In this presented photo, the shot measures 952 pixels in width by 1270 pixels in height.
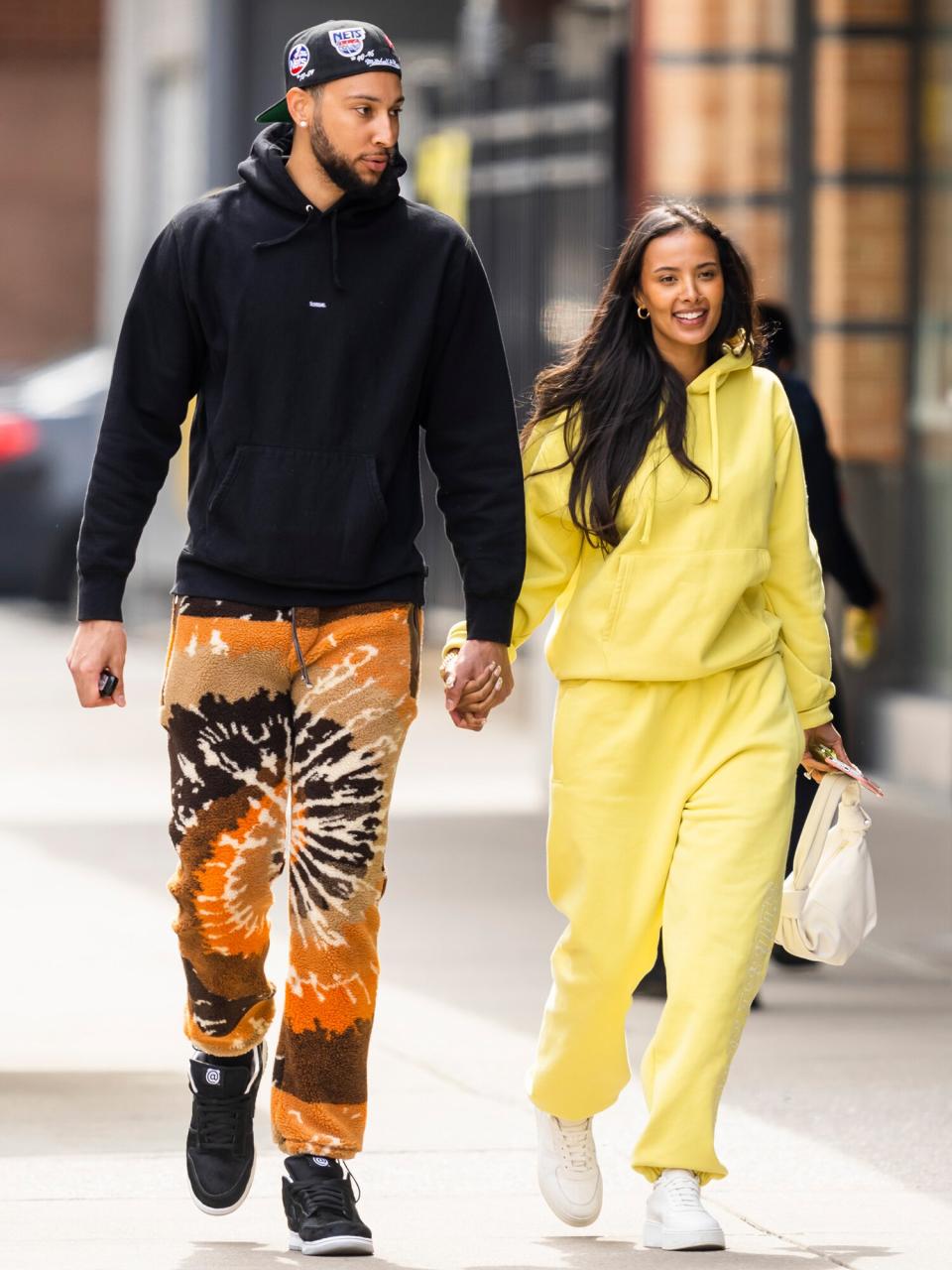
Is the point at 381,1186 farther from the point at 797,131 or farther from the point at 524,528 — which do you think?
the point at 797,131

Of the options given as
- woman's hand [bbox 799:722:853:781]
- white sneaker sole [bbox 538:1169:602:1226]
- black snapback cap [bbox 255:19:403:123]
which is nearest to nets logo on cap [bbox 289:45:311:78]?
black snapback cap [bbox 255:19:403:123]

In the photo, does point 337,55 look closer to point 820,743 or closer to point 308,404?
point 308,404

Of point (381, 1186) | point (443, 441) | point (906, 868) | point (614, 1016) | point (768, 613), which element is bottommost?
point (906, 868)

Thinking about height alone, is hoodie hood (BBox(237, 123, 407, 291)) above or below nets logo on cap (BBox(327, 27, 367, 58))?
below

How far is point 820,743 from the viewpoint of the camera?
5.12 meters

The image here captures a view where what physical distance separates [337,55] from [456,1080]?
2544 mm

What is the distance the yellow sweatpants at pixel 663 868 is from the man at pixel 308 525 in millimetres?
300

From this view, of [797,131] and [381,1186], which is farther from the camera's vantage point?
[797,131]

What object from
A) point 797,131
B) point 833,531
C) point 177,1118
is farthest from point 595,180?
point 177,1118

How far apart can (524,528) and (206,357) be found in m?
0.60

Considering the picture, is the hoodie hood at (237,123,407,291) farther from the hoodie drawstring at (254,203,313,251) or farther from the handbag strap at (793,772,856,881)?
the handbag strap at (793,772,856,881)

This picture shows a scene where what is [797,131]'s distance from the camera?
Answer: 1155 centimetres

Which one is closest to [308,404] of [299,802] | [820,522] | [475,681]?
[475,681]

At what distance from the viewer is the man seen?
4.57 metres
